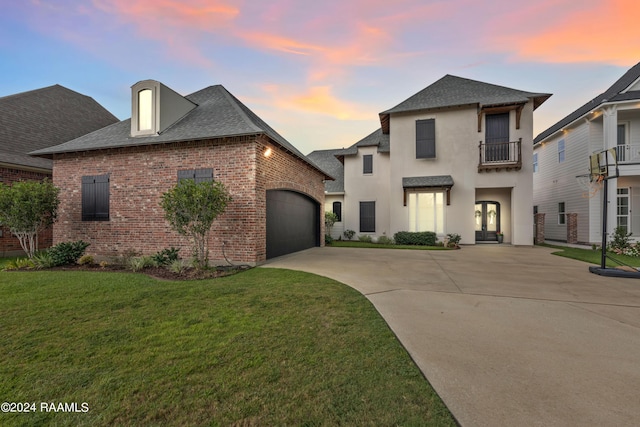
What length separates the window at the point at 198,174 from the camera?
795 cm

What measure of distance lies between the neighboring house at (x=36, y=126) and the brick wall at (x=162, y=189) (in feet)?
6.17

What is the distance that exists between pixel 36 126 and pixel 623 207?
29818 mm

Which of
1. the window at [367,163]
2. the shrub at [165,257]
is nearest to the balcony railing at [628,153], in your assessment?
the window at [367,163]

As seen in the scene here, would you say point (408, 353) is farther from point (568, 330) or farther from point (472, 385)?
point (568, 330)

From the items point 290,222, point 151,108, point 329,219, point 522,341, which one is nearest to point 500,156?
point 329,219

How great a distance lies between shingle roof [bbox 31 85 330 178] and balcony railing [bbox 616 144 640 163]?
16629 mm

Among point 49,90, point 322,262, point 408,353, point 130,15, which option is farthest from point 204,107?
point 49,90

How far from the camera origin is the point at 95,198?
29.8 ft

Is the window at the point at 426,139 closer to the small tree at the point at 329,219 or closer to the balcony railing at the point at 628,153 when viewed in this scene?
the small tree at the point at 329,219

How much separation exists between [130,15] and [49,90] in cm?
1146

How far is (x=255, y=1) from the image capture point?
7.50 metres

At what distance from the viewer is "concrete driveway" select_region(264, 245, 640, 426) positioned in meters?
1.86

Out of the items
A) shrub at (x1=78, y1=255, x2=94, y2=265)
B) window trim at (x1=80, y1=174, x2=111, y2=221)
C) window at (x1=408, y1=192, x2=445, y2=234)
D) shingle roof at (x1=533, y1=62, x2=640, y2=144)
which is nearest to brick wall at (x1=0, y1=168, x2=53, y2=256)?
window trim at (x1=80, y1=174, x2=111, y2=221)

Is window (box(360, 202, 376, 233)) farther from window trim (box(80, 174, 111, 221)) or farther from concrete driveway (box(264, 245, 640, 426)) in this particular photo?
window trim (box(80, 174, 111, 221))
